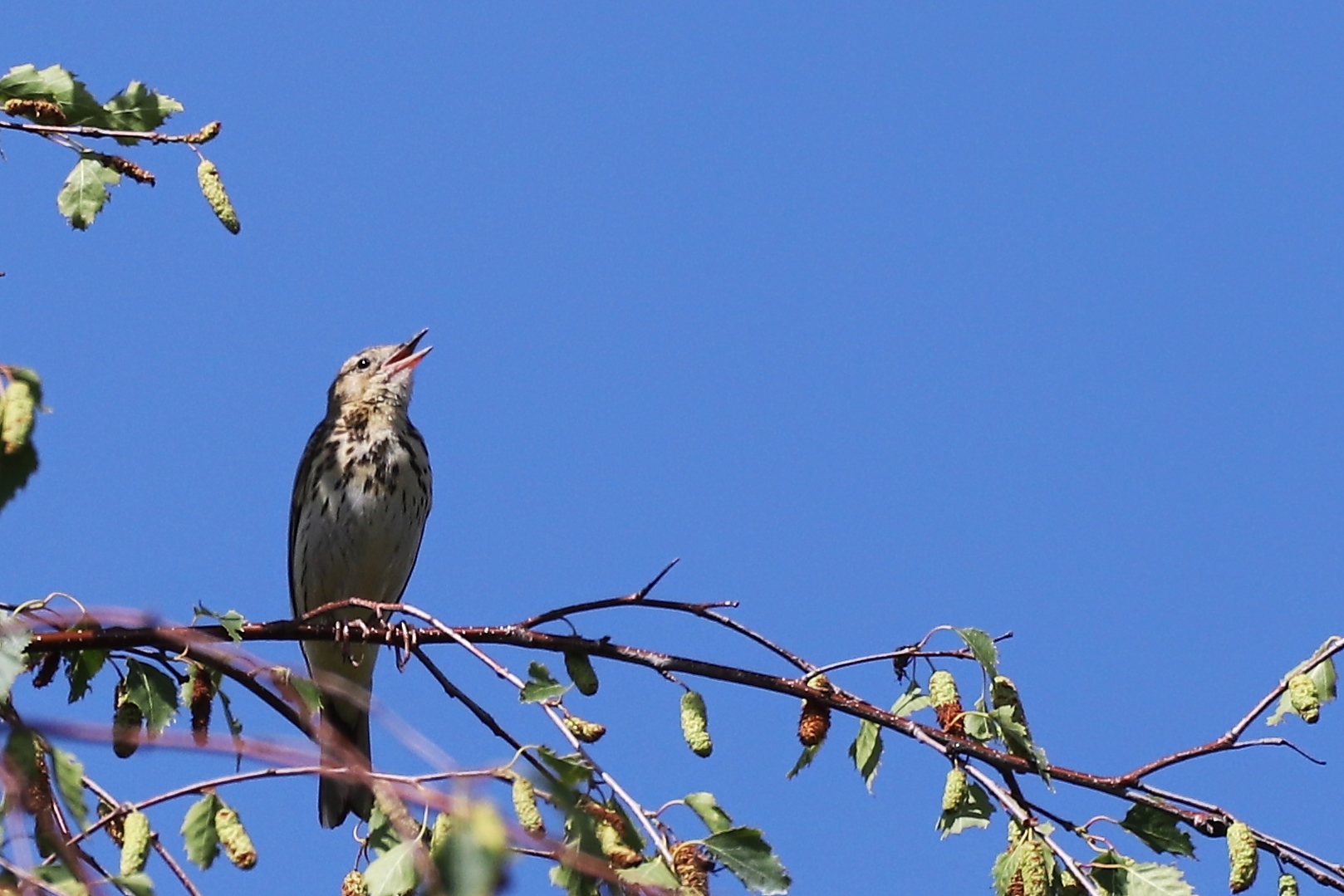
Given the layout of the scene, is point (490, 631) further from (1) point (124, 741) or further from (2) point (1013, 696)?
(1) point (124, 741)

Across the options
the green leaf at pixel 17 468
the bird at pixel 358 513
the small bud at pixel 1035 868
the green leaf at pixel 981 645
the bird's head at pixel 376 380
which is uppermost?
the bird's head at pixel 376 380

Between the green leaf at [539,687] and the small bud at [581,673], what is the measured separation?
65cm

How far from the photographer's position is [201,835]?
3.61 meters

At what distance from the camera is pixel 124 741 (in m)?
2.54

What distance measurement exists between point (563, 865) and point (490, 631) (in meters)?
1.60

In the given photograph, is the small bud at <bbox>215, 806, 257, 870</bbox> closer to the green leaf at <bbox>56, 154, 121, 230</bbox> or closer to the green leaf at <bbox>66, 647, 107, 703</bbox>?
the green leaf at <bbox>66, 647, 107, 703</bbox>

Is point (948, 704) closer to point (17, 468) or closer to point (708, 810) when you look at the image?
point (708, 810)

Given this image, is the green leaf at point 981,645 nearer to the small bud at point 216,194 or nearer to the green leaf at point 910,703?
the green leaf at point 910,703

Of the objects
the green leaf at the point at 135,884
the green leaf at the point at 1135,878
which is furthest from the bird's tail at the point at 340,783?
the green leaf at the point at 135,884

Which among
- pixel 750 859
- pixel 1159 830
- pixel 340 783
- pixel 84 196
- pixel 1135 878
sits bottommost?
pixel 750 859

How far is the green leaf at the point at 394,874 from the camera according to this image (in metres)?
3.30

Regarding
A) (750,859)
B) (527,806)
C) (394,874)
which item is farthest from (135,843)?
(750,859)

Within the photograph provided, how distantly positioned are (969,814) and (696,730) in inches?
28.9

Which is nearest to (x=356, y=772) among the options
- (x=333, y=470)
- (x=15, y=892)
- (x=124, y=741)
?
(x=124, y=741)
